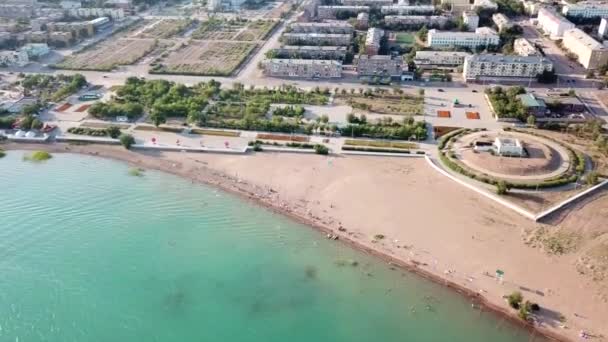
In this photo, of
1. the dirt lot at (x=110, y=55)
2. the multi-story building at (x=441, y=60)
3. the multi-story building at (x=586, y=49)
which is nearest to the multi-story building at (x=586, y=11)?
the multi-story building at (x=586, y=49)

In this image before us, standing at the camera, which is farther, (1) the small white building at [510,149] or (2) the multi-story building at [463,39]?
(2) the multi-story building at [463,39]

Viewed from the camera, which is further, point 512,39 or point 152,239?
point 512,39

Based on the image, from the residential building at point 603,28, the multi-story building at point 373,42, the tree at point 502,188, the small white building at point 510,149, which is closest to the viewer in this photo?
the tree at point 502,188

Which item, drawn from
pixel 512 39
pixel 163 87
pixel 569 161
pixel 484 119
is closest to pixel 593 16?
pixel 512 39

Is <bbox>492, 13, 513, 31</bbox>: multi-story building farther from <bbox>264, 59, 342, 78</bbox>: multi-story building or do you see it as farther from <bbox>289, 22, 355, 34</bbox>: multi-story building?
<bbox>264, 59, 342, 78</bbox>: multi-story building

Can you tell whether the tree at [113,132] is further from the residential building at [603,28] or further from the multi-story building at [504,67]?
Answer: the residential building at [603,28]

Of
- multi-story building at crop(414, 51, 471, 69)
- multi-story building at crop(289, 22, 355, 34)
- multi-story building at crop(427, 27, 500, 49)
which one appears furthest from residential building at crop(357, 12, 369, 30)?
multi-story building at crop(414, 51, 471, 69)

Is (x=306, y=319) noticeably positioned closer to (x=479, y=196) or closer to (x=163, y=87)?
(x=479, y=196)
